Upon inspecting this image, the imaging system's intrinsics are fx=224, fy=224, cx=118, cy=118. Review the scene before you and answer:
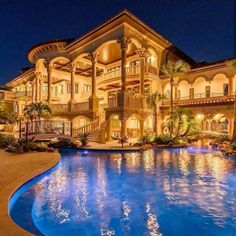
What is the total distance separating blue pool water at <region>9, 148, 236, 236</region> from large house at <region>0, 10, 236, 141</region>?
39.0 feet

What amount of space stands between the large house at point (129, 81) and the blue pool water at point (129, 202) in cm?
1190

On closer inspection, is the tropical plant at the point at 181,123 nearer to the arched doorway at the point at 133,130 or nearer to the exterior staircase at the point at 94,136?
the arched doorway at the point at 133,130

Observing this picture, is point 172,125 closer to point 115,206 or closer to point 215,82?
point 215,82

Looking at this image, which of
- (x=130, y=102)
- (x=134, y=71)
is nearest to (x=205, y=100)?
(x=130, y=102)

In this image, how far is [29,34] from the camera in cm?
8362

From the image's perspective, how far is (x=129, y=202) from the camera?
7.00m

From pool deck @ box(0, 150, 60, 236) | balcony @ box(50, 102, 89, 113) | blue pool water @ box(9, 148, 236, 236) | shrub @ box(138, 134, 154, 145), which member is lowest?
blue pool water @ box(9, 148, 236, 236)

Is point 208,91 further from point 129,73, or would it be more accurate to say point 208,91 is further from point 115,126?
point 115,126

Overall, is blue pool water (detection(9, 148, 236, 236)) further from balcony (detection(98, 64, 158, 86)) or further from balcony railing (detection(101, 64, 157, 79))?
balcony railing (detection(101, 64, 157, 79))

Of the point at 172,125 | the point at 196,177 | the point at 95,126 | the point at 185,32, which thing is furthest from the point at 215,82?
the point at 185,32

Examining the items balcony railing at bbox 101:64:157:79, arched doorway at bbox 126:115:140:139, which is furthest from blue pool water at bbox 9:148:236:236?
balcony railing at bbox 101:64:157:79

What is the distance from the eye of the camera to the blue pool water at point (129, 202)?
538cm

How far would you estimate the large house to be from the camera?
2311 cm

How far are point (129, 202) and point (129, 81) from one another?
2230cm
